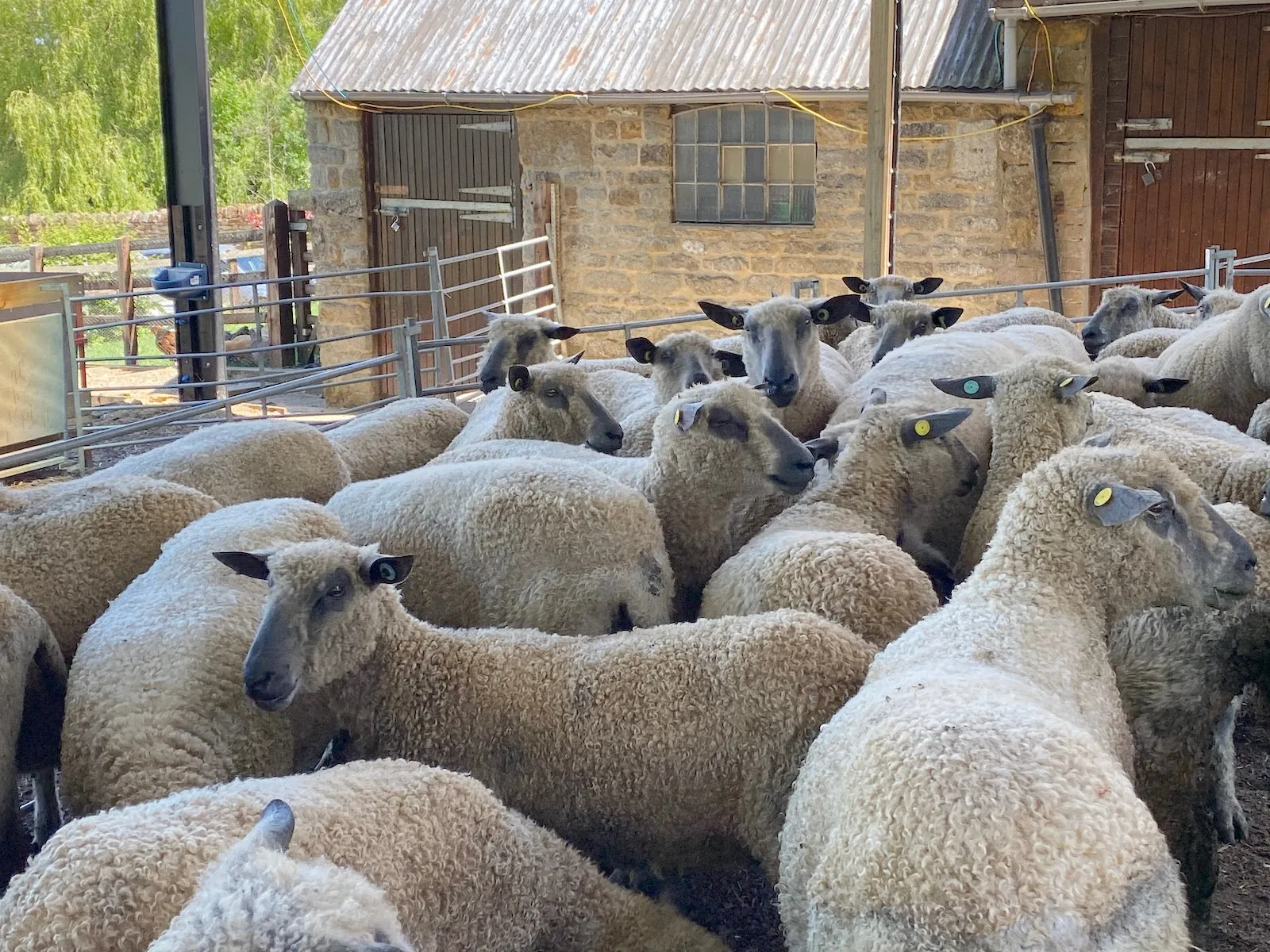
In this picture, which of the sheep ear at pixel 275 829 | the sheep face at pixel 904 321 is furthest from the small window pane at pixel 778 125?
the sheep ear at pixel 275 829

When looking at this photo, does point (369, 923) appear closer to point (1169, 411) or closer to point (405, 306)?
point (1169, 411)

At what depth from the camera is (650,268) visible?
12.4 metres

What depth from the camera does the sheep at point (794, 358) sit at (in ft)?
16.6

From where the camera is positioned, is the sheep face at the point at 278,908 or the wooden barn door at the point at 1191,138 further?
the wooden barn door at the point at 1191,138

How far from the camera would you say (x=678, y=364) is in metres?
5.32

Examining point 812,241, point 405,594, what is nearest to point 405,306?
point 812,241

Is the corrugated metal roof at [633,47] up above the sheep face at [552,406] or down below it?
above

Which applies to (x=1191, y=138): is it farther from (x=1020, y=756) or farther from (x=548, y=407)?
(x=1020, y=756)

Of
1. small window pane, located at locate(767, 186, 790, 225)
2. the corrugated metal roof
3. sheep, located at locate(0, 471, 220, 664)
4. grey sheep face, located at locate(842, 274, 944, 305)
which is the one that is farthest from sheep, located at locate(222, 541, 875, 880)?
small window pane, located at locate(767, 186, 790, 225)

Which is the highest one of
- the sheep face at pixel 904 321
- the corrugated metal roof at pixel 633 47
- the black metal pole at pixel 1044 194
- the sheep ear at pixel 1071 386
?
the corrugated metal roof at pixel 633 47

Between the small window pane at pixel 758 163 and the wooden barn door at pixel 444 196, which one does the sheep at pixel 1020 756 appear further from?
the wooden barn door at pixel 444 196

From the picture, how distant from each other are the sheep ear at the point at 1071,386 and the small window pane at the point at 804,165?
8.17m

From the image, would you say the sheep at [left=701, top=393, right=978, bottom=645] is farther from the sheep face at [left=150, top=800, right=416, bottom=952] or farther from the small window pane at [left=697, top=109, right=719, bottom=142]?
the small window pane at [left=697, top=109, right=719, bottom=142]

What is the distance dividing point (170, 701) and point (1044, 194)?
9.19 m
